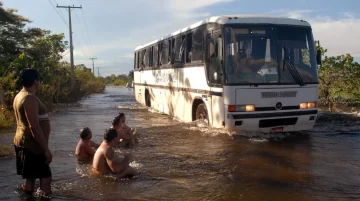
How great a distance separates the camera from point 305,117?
956 centimetres

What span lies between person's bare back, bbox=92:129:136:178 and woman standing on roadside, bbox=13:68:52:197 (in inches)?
49.8

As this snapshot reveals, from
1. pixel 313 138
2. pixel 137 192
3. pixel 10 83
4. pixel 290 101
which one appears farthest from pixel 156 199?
pixel 10 83

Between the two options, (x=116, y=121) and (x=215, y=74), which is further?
(x=215, y=74)

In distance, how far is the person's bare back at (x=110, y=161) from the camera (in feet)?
21.0

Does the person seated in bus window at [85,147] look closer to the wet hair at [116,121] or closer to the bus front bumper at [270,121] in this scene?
the wet hair at [116,121]

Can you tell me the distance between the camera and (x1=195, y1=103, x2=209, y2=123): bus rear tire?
1046 centimetres

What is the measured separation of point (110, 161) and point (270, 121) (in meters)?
4.47

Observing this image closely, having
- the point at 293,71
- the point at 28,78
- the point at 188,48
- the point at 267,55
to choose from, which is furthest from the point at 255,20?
the point at 28,78

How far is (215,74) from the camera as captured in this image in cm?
965

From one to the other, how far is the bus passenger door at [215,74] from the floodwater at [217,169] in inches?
26.0

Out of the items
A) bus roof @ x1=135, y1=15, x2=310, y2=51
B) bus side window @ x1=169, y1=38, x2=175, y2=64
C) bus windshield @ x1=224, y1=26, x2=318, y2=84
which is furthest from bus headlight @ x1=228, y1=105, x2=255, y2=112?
bus side window @ x1=169, y1=38, x2=175, y2=64

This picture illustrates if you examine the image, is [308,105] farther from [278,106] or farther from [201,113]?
[201,113]

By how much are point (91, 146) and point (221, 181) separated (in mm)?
3487

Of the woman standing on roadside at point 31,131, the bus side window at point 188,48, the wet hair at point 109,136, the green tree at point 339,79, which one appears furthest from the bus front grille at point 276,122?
the green tree at point 339,79
